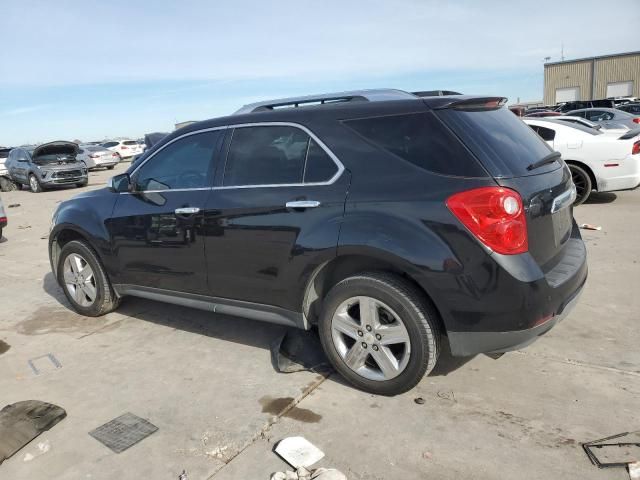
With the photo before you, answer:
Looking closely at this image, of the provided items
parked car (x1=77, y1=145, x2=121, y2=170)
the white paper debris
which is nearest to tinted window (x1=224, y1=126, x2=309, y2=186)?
the white paper debris

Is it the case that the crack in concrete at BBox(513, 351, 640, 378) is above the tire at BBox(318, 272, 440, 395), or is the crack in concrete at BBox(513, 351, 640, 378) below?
below

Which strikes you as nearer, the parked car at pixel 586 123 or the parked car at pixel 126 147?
the parked car at pixel 586 123

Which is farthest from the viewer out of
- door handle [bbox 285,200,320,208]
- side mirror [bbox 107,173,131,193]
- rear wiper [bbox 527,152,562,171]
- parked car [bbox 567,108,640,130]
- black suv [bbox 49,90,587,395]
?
parked car [bbox 567,108,640,130]

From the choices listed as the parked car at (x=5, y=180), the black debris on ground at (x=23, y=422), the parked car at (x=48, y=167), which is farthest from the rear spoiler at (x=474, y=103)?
the parked car at (x=5, y=180)

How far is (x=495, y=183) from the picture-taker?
2.77 metres

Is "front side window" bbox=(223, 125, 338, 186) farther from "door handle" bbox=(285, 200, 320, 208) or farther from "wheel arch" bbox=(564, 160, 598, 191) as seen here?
"wheel arch" bbox=(564, 160, 598, 191)

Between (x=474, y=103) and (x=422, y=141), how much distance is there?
1.62 feet

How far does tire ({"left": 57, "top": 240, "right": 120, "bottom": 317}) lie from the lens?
480 cm

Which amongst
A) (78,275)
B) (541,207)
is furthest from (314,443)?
(78,275)

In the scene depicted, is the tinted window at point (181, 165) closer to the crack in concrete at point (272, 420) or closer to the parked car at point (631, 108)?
the crack in concrete at point (272, 420)

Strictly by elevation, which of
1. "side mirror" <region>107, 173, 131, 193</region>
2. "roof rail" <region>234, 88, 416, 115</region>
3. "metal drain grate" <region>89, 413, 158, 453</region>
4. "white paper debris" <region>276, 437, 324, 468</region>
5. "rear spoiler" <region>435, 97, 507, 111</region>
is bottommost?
"white paper debris" <region>276, 437, 324, 468</region>

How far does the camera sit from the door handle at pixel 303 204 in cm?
324

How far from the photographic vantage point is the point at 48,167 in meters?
17.9

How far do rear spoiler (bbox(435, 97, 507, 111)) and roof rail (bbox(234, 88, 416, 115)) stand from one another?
38 centimetres
